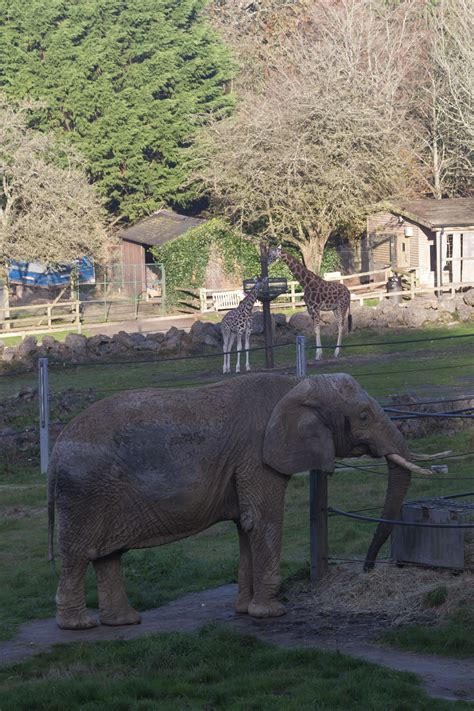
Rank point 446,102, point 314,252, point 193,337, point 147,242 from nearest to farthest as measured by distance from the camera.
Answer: point 193,337
point 314,252
point 147,242
point 446,102

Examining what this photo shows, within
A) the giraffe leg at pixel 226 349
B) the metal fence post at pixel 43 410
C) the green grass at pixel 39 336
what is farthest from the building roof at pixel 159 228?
the metal fence post at pixel 43 410

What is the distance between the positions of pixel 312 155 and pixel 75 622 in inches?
1516

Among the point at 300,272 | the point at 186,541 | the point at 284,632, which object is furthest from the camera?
the point at 300,272

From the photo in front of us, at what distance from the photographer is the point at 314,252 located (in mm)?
49438

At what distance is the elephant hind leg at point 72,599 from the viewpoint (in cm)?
988

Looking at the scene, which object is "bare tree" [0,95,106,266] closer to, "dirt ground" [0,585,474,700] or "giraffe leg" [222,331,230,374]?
"giraffe leg" [222,331,230,374]

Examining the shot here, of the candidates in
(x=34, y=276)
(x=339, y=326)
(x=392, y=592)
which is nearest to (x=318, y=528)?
(x=392, y=592)

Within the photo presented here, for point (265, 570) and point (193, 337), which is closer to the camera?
point (265, 570)

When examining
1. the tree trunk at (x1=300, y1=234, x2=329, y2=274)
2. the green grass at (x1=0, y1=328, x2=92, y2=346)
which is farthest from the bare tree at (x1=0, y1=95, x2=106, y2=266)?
the tree trunk at (x1=300, y1=234, x2=329, y2=274)

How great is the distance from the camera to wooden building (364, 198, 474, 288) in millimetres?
44000

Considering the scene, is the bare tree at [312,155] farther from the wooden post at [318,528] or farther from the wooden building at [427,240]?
the wooden post at [318,528]

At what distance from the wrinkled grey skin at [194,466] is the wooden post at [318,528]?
56 centimetres

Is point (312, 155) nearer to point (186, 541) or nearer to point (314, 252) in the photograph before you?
point (314, 252)

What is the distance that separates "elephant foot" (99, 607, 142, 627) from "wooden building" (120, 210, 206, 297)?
128 feet
